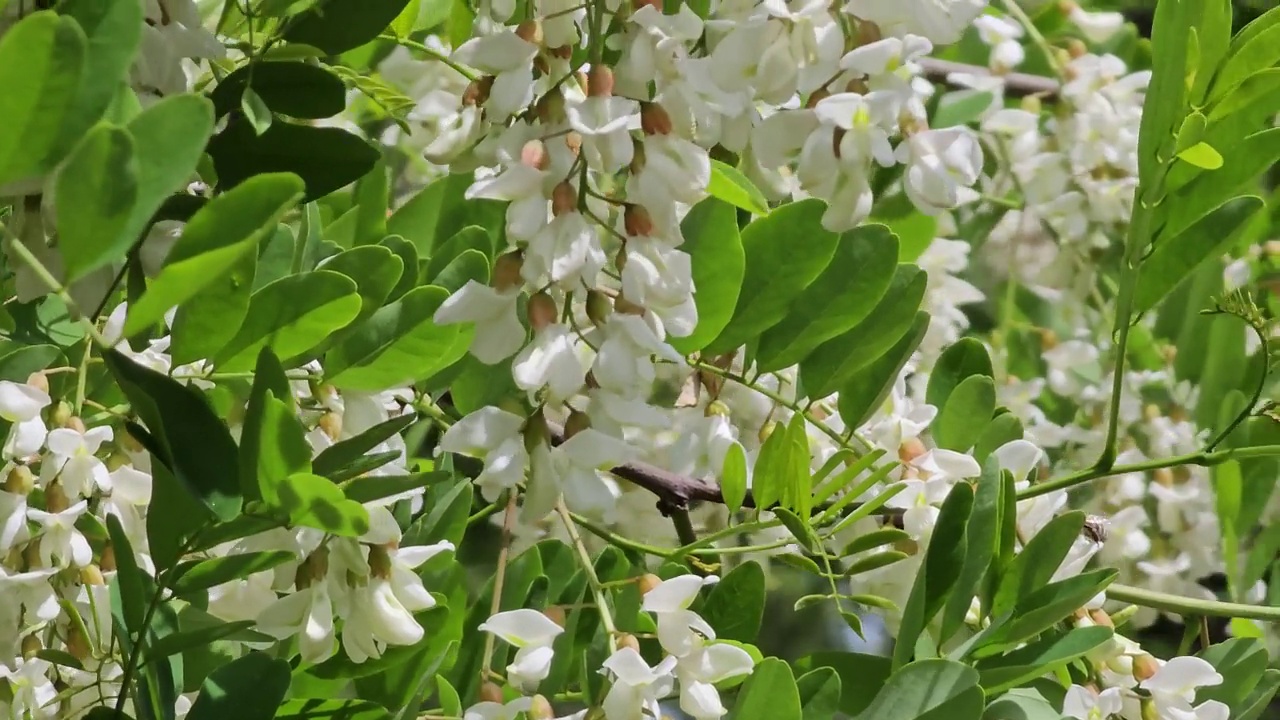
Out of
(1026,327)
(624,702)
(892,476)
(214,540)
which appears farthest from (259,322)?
(1026,327)

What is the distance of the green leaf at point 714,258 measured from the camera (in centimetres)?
58

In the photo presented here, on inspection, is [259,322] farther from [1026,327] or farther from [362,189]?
[1026,327]

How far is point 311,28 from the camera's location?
539 mm

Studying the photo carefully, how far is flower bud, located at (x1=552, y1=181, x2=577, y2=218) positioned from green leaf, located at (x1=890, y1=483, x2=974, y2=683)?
22 centimetres

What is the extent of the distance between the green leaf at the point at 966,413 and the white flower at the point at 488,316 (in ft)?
0.93

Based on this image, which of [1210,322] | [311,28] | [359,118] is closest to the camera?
[311,28]

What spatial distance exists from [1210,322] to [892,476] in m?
0.52

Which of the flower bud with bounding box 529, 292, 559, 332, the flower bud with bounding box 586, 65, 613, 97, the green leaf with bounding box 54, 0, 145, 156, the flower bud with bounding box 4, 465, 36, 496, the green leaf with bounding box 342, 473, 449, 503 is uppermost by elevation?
the flower bud with bounding box 586, 65, 613, 97

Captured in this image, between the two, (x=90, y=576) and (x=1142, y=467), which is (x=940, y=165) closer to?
(x=1142, y=467)

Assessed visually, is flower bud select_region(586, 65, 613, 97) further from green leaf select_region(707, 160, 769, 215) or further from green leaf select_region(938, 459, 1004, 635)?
green leaf select_region(938, 459, 1004, 635)

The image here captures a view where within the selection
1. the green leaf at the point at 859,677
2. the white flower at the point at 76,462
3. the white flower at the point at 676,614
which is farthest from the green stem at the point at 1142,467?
the white flower at the point at 76,462

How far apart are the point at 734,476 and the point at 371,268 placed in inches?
7.6

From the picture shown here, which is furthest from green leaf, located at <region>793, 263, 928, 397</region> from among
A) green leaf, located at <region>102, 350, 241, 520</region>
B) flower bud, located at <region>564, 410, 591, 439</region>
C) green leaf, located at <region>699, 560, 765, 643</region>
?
green leaf, located at <region>102, 350, 241, 520</region>

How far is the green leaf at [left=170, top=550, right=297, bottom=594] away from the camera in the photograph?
488 mm
